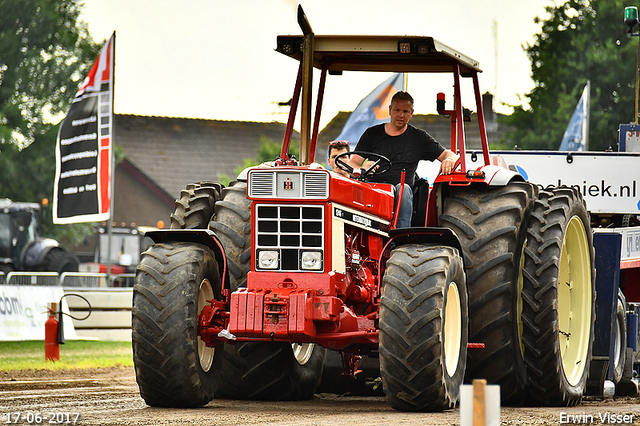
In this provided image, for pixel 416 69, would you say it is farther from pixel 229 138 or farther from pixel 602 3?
pixel 229 138

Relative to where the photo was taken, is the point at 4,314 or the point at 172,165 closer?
the point at 4,314

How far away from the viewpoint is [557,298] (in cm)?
821

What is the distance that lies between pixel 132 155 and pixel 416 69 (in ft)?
190

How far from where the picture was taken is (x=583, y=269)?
9.27 meters

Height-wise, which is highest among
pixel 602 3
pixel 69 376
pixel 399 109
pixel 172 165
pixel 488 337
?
pixel 602 3

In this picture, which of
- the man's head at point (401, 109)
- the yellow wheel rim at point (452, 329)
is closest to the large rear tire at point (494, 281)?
the yellow wheel rim at point (452, 329)

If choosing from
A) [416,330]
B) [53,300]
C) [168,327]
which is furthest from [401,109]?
[53,300]

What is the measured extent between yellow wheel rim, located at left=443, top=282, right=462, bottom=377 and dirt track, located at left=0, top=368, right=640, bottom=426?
36cm

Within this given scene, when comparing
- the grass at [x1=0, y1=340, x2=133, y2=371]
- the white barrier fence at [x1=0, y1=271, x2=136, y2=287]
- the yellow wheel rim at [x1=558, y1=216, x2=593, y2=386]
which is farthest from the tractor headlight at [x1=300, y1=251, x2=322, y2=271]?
the white barrier fence at [x1=0, y1=271, x2=136, y2=287]

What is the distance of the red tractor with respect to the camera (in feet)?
23.4

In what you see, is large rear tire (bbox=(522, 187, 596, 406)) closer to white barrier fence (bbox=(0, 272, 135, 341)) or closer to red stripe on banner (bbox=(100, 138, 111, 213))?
red stripe on banner (bbox=(100, 138, 111, 213))

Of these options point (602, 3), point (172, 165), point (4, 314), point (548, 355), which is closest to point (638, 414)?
point (548, 355)

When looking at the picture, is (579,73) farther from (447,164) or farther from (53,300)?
(447,164)

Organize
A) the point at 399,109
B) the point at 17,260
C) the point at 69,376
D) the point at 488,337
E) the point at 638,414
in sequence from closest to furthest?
the point at 638,414
the point at 488,337
the point at 399,109
the point at 69,376
the point at 17,260
